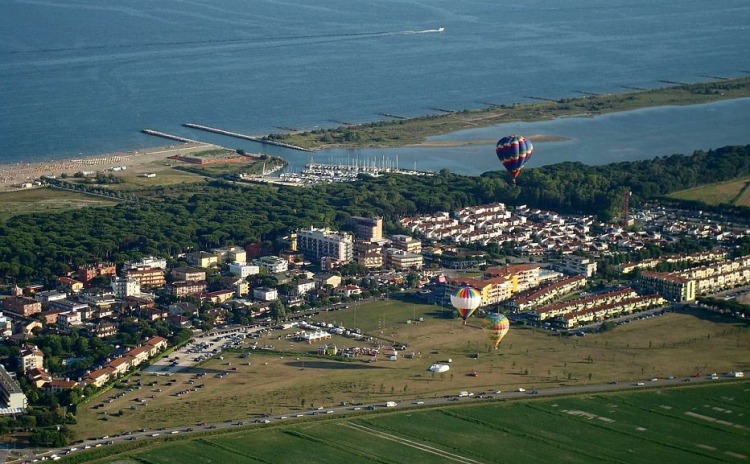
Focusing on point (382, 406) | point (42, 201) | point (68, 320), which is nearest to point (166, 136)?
point (42, 201)

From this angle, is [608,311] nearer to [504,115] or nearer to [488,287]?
[488,287]

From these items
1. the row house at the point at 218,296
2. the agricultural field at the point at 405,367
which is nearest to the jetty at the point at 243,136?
the row house at the point at 218,296

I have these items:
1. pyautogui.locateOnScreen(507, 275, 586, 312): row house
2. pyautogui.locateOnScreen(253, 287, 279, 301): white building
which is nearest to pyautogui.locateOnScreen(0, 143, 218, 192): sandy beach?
pyautogui.locateOnScreen(253, 287, 279, 301): white building

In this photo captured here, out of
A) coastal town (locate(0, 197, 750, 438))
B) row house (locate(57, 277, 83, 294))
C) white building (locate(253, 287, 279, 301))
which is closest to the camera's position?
coastal town (locate(0, 197, 750, 438))

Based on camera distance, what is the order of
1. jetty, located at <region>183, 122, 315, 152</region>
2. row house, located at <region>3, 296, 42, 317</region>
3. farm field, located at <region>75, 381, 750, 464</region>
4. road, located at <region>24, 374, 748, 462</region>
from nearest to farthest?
farm field, located at <region>75, 381, 750, 464</region> < road, located at <region>24, 374, 748, 462</region> < row house, located at <region>3, 296, 42, 317</region> < jetty, located at <region>183, 122, 315, 152</region>

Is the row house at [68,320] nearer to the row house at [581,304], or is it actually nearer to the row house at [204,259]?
the row house at [204,259]

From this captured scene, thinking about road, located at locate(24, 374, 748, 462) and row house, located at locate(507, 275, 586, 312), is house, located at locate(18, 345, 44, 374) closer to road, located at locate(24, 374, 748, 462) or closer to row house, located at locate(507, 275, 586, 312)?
road, located at locate(24, 374, 748, 462)
